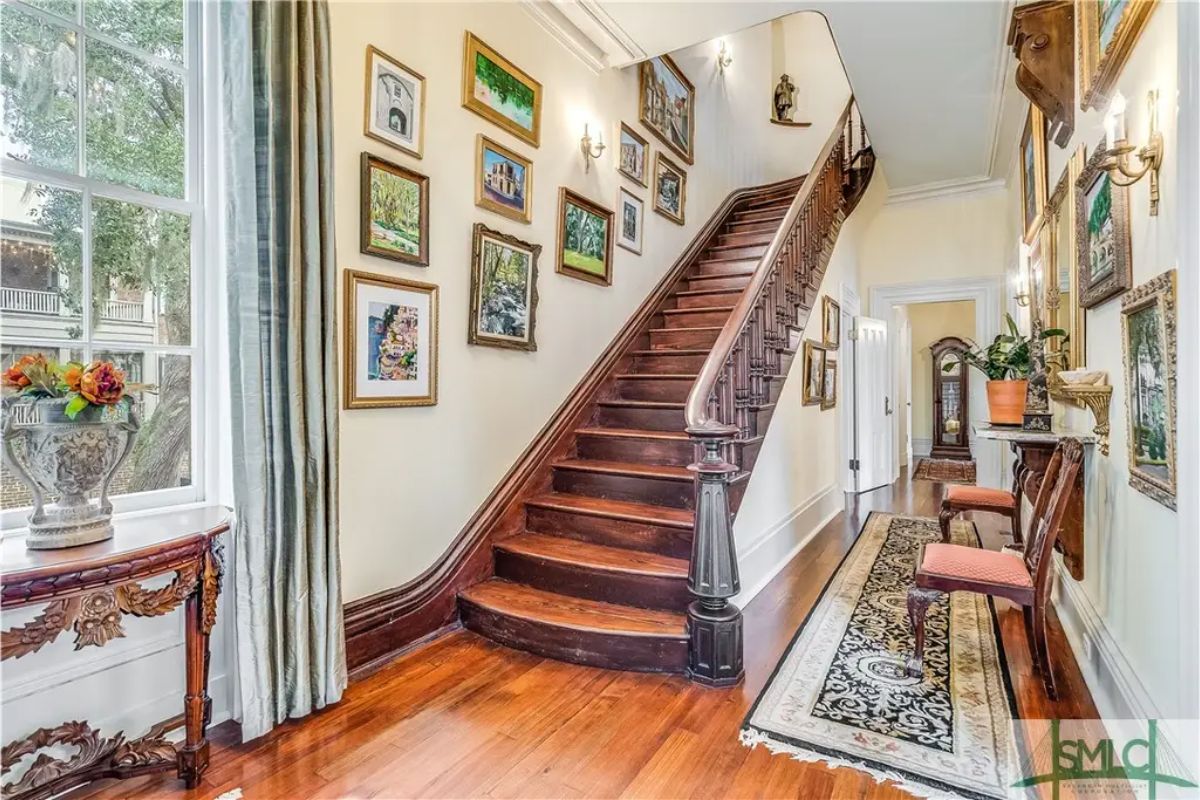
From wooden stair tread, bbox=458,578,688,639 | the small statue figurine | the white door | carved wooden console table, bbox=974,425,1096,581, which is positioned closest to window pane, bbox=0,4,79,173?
wooden stair tread, bbox=458,578,688,639

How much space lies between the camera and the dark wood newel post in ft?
7.61

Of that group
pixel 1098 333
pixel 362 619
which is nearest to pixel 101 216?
pixel 362 619

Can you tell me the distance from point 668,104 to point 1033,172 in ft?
8.89

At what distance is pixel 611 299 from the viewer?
4160mm

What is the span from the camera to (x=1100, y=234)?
7.41 feet

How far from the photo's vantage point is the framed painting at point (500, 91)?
2.88m

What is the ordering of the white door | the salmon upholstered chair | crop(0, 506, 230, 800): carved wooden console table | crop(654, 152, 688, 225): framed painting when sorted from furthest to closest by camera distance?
the white door → crop(654, 152, 688, 225): framed painting → the salmon upholstered chair → crop(0, 506, 230, 800): carved wooden console table

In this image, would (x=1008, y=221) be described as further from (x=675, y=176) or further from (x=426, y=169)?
(x=426, y=169)

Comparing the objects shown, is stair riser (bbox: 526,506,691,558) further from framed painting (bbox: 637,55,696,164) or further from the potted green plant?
framed painting (bbox: 637,55,696,164)

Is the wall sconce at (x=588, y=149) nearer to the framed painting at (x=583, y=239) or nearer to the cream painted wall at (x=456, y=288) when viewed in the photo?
the cream painted wall at (x=456, y=288)

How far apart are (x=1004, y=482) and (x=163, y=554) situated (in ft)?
21.1

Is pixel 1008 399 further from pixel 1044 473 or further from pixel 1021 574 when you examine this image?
pixel 1021 574

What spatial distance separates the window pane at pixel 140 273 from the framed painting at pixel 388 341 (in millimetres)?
550

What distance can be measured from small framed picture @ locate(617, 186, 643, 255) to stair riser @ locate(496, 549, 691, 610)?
94.5 inches
